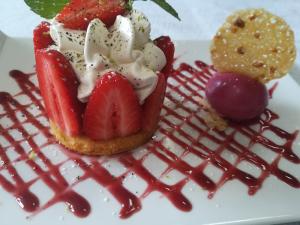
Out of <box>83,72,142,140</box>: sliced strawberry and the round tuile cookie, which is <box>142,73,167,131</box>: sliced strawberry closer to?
<box>83,72,142,140</box>: sliced strawberry

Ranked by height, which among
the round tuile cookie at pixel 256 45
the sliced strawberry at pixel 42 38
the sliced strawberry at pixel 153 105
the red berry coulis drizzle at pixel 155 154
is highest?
the round tuile cookie at pixel 256 45

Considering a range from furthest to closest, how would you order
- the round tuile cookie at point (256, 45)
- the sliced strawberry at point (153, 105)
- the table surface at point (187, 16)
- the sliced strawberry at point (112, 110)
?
the table surface at point (187, 16), the round tuile cookie at point (256, 45), the sliced strawberry at point (153, 105), the sliced strawberry at point (112, 110)

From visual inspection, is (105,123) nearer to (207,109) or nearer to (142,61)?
(142,61)

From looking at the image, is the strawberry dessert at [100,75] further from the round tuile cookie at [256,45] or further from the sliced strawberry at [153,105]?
the round tuile cookie at [256,45]

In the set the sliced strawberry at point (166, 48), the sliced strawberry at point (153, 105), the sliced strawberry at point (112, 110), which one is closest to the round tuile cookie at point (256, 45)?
the sliced strawberry at point (166, 48)

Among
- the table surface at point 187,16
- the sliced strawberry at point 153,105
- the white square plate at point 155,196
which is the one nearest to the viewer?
the white square plate at point 155,196

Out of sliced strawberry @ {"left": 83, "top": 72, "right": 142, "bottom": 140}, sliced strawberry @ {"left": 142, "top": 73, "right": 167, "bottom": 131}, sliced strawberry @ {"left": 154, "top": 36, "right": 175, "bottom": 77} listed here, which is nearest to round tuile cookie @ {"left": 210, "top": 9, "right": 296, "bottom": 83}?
sliced strawberry @ {"left": 154, "top": 36, "right": 175, "bottom": 77}
